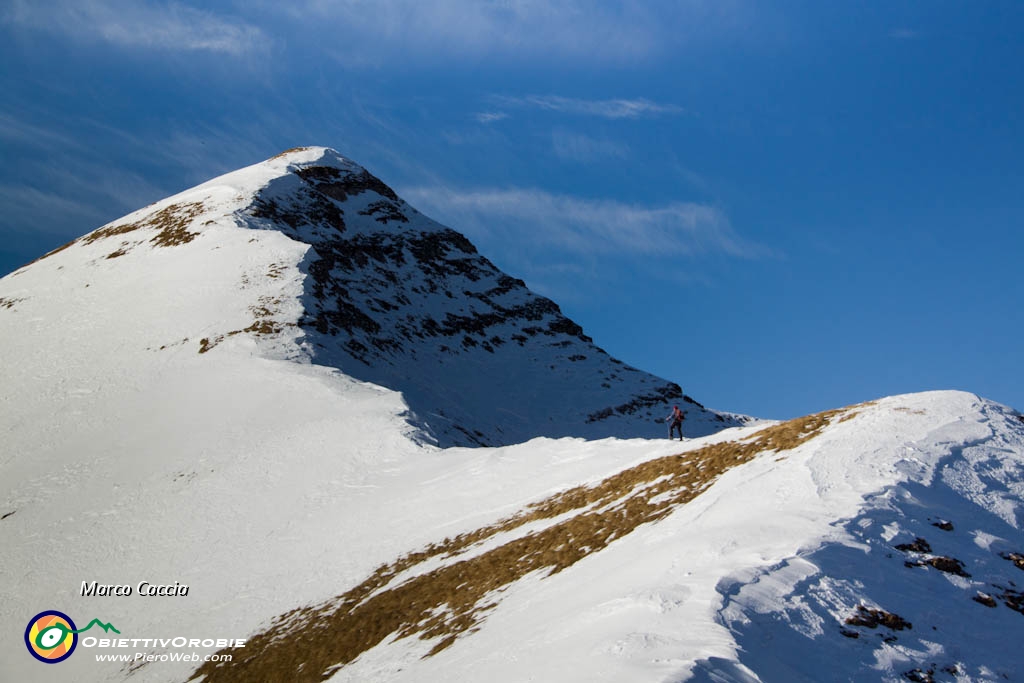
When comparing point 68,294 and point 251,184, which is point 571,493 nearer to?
point 68,294

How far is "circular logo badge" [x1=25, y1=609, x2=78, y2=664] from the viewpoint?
25.7 m

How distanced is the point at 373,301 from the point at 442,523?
52.8m

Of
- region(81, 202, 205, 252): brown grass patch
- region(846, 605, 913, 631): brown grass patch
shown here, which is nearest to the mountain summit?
region(81, 202, 205, 252): brown grass patch

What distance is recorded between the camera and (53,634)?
2777cm

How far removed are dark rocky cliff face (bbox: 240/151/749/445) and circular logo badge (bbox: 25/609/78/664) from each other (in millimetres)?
21483

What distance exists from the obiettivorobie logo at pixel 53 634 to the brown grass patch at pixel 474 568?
7.54m

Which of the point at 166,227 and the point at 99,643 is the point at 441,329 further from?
the point at 99,643

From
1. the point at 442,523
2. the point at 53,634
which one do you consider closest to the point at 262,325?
the point at 53,634

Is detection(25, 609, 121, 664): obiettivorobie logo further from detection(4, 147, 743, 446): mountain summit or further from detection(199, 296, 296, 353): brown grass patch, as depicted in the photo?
detection(199, 296, 296, 353): brown grass patch

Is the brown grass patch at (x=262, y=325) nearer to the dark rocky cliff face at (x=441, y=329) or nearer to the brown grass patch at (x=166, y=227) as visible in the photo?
A: the dark rocky cliff face at (x=441, y=329)

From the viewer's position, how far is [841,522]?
43.6ft

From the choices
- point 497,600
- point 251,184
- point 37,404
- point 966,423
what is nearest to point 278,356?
point 37,404

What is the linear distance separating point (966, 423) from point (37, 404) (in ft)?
167

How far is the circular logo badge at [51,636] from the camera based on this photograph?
84.4 feet
